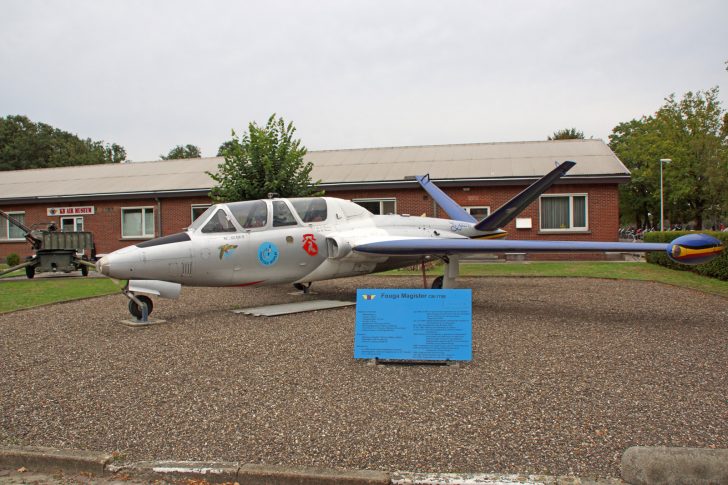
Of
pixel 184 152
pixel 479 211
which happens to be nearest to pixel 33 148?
pixel 184 152

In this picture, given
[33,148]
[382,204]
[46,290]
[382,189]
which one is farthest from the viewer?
[33,148]

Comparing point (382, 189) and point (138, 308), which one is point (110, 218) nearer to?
point (382, 189)

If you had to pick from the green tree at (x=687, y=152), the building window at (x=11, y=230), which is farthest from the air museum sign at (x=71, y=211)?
the green tree at (x=687, y=152)

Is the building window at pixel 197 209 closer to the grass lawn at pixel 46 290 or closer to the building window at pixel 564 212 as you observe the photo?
the grass lawn at pixel 46 290

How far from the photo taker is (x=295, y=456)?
390cm

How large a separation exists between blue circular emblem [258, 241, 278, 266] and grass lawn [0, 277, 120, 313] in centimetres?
357

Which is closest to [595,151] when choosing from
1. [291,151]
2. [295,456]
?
[291,151]

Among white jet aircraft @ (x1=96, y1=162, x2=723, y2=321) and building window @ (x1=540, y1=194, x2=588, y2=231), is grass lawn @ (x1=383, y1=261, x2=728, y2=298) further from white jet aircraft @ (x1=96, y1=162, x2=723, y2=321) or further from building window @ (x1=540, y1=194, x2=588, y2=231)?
white jet aircraft @ (x1=96, y1=162, x2=723, y2=321)

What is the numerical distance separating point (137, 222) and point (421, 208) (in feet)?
48.9

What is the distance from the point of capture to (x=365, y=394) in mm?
5242

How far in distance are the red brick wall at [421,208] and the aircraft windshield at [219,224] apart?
50.3 feet

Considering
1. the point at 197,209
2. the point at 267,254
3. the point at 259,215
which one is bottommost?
the point at 267,254

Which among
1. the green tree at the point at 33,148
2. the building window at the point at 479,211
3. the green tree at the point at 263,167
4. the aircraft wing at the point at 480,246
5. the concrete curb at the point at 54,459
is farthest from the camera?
the green tree at the point at 33,148

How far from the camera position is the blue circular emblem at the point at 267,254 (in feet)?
33.7
